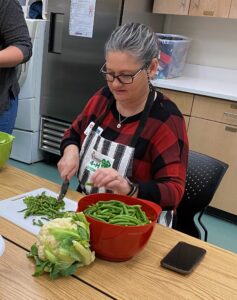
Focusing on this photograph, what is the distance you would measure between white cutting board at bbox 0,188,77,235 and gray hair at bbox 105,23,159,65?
1.64 ft

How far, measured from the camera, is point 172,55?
3.04 metres

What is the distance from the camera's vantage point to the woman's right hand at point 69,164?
1.32 metres

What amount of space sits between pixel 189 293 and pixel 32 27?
2.66 m

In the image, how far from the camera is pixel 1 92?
6.13ft

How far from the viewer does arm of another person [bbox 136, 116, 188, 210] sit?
1.22 meters

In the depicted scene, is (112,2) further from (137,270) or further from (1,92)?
(137,270)

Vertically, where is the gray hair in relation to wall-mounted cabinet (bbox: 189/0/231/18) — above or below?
below

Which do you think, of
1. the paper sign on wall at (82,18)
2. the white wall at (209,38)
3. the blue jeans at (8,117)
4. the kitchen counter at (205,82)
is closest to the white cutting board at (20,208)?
the blue jeans at (8,117)

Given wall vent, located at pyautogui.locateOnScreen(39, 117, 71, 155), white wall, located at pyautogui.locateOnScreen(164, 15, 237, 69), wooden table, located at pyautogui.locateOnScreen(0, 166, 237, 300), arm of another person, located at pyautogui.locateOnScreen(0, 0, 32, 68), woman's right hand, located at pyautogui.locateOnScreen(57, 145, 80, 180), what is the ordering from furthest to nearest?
wall vent, located at pyautogui.locateOnScreen(39, 117, 71, 155)
white wall, located at pyautogui.locateOnScreen(164, 15, 237, 69)
arm of another person, located at pyautogui.locateOnScreen(0, 0, 32, 68)
woman's right hand, located at pyautogui.locateOnScreen(57, 145, 80, 180)
wooden table, located at pyautogui.locateOnScreen(0, 166, 237, 300)

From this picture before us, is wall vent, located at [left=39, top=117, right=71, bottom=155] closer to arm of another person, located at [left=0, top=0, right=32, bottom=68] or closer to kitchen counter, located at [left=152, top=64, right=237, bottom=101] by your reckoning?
kitchen counter, located at [left=152, top=64, right=237, bottom=101]

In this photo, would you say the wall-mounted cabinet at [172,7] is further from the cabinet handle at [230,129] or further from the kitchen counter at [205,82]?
the cabinet handle at [230,129]

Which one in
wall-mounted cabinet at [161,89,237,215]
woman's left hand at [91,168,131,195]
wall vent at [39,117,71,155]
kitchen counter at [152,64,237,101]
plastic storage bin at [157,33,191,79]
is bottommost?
wall vent at [39,117,71,155]

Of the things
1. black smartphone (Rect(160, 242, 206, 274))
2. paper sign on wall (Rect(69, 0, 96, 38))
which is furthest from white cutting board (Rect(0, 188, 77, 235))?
paper sign on wall (Rect(69, 0, 96, 38))

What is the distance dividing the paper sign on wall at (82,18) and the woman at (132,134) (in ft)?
5.38
